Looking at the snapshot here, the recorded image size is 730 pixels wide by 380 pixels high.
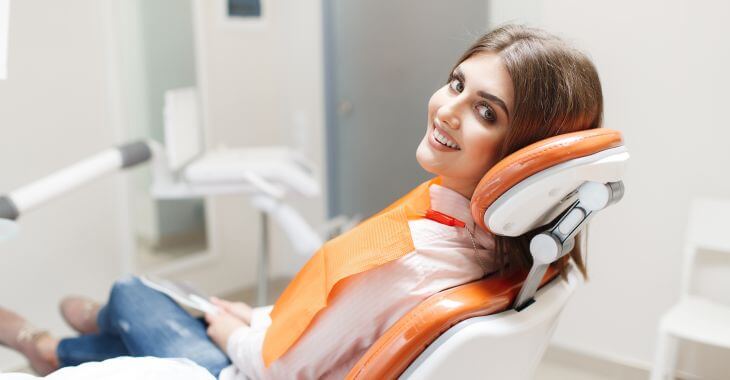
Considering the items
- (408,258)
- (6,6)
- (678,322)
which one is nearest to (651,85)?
(678,322)

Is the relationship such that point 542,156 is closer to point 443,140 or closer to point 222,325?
point 443,140

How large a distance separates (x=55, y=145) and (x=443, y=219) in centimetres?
165

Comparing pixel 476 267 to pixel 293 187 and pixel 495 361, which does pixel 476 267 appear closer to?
pixel 495 361

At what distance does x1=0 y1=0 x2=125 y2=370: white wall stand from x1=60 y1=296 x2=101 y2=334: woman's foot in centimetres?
49

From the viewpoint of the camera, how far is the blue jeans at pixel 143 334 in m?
1.22

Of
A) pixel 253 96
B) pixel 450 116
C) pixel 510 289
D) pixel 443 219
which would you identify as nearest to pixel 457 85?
pixel 450 116

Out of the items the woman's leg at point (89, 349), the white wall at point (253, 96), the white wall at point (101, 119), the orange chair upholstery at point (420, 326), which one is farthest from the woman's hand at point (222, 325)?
the white wall at point (253, 96)

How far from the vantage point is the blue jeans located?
122 centimetres

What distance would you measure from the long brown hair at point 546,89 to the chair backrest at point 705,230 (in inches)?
44.1

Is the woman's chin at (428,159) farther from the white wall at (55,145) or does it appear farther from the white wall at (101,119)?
the white wall at (55,145)

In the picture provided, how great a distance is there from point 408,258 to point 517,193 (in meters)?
0.24

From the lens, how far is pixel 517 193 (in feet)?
2.70

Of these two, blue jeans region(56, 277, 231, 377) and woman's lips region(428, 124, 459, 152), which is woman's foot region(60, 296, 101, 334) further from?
woman's lips region(428, 124, 459, 152)

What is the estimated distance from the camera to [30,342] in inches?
59.5
